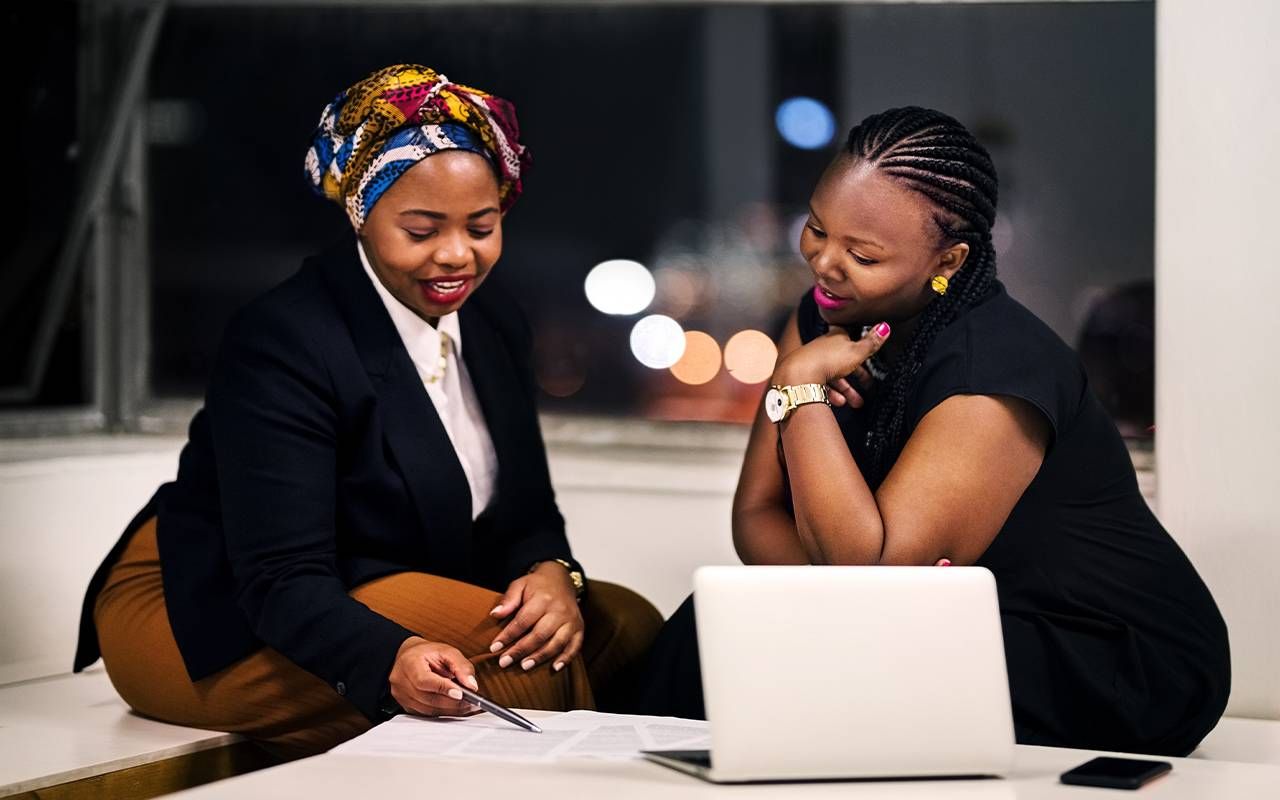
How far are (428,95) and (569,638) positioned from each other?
0.88 m

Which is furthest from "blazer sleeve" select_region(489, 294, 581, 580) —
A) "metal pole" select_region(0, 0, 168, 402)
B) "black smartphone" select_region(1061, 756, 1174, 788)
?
"metal pole" select_region(0, 0, 168, 402)

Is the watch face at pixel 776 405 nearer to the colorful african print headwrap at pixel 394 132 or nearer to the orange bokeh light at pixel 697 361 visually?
the colorful african print headwrap at pixel 394 132

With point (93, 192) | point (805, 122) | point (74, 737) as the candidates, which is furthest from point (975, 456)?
point (93, 192)

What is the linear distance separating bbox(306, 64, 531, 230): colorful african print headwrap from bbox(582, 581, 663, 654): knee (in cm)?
77

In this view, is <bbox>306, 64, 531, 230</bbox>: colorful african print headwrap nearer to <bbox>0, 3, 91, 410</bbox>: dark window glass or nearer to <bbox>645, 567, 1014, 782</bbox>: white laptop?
<bbox>645, 567, 1014, 782</bbox>: white laptop

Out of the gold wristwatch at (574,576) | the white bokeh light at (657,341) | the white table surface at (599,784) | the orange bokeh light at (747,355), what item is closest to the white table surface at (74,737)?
the gold wristwatch at (574,576)

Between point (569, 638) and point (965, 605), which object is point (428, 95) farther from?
point (965, 605)

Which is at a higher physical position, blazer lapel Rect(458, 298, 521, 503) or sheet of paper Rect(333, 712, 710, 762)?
blazer lapel Rect(458, 298, 521, 503)

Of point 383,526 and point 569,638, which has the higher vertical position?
point 383,526

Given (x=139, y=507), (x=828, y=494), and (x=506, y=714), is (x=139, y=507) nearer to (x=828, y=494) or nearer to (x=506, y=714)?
(x=506, y=714)

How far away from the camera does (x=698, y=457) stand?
3.43 m

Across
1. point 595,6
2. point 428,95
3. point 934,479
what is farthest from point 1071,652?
point 595,6

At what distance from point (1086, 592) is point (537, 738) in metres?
0.92

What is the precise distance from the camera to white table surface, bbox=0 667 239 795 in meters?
2.14
